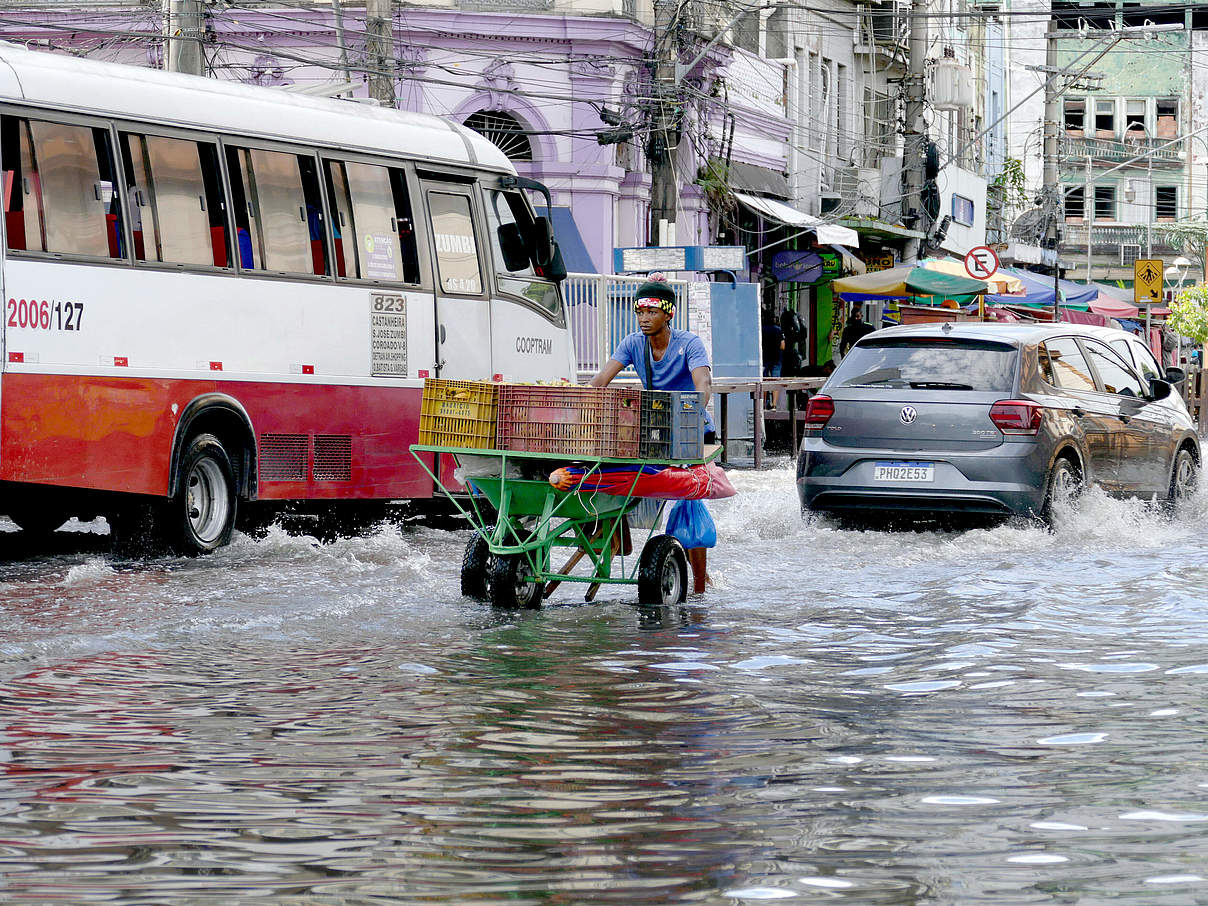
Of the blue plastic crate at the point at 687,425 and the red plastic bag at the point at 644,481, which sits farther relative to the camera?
the red plastic bag at the point at 644,481

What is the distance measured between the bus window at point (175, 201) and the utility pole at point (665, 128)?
1324 cm

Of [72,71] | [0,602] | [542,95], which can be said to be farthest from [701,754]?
[542,95]

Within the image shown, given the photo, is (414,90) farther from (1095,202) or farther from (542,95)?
(1095,202)

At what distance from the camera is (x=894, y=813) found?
19.4ft

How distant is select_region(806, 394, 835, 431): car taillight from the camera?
15656 millimetres

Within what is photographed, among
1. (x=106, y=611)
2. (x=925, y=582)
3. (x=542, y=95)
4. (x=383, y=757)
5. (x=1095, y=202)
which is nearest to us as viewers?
(x=383, y=757)

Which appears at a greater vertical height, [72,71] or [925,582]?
[72,71]

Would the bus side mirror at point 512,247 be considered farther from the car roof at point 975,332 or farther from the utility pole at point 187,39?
the utility pole at point 187,39

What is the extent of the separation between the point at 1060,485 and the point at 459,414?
604 centimetres

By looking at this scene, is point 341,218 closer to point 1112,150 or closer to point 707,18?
point 707,18

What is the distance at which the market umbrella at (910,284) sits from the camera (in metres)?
33.1

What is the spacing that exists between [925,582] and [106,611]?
16.0 feet

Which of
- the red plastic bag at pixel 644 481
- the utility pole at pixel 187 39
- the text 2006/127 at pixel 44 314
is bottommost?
the red plastic bag at pixel 644 481

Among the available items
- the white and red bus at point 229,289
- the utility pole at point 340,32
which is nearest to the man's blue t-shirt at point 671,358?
the white and red bus at point 229,289
